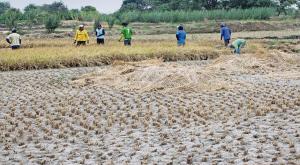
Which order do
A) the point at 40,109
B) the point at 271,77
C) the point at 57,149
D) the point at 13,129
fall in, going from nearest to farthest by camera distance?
the point at 57,149, the point at 13,129, the point at 40,109, the point at 271,77

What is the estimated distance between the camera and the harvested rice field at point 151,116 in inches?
274

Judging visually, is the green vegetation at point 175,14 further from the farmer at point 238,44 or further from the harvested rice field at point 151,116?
the harvested rice field at point 151,116

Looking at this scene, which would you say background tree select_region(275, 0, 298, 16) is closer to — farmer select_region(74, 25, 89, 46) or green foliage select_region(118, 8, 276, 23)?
green foliage select_region(118, 8, 276, 23)

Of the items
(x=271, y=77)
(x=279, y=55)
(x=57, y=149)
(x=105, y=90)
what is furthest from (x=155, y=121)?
(x=279, y=55)

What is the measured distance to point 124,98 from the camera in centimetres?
1177

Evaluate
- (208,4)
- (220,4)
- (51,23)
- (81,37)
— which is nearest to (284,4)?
(220,4)

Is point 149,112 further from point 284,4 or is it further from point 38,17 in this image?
point 284,4

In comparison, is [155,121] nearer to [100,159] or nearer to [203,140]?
[203,140]

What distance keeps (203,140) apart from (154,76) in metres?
6.12

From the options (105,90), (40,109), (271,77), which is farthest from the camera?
(271,77)

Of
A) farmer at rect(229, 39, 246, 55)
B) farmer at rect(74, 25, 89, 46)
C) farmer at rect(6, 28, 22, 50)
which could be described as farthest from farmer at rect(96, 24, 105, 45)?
farmer at rect(229, 39, 246, 55)

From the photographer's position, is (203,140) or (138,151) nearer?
(138,151)

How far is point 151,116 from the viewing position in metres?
9.59

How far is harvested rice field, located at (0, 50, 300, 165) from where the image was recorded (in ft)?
22.9
